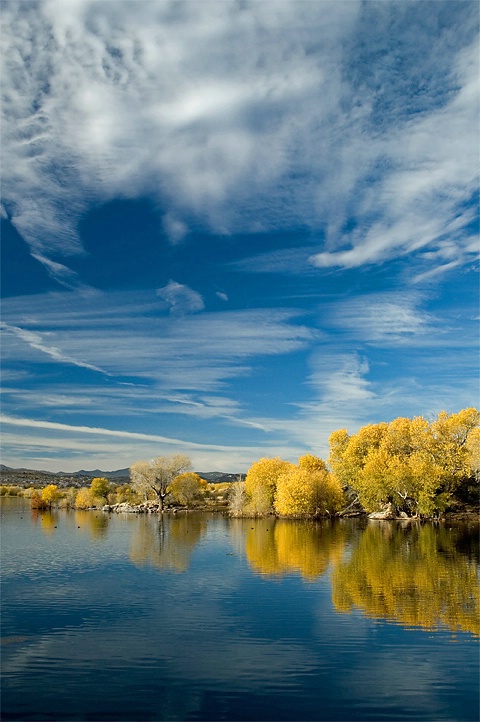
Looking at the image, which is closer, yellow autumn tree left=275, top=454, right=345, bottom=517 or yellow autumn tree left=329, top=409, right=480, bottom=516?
yellow autumn tree left=329, top=409, right=480, bottom=516

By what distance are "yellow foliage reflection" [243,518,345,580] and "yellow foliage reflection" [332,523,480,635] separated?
195cm

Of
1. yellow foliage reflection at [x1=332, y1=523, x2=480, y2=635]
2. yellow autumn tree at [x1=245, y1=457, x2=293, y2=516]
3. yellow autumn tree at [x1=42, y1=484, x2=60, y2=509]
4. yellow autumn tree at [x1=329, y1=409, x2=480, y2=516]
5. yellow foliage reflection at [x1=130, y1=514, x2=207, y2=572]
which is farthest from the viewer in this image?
yellow autumn tree at [x1=42, y1=484, x2=60, y2=509]

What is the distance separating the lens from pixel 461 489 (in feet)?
296

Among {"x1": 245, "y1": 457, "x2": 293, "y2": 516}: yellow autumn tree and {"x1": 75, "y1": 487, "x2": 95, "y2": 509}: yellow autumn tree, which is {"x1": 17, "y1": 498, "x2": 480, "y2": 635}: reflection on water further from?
{"x1": 75, "y1": 487, "x2": 95, "y2": 509}: yellow autumn tree

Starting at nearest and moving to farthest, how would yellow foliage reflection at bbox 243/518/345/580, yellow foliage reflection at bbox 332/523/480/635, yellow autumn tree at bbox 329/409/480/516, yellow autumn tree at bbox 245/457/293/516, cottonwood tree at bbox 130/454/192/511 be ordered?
yellow foliage reflection at bbox 332/523/480/635
yellow foliage reflection at bbox 243/518/345/580
yellow autumn tree at bbox 329/409/480/516
yellow autumn tree at bbox 245/457/293/516
cottonwood tree at bbox 130/454/192/511

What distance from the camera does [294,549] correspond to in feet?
160

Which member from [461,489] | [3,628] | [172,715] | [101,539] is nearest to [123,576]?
[3,628]

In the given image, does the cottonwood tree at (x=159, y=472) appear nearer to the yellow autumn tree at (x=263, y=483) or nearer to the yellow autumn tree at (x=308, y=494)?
the yellow autumn tree at (x=263, y=483)

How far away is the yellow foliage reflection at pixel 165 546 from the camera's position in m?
41.8

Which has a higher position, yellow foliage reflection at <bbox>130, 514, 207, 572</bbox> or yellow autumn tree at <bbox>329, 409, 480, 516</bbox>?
yellow autumn tree at <bbox>329, 409, 480, 516</bbox>

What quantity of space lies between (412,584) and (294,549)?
62.9ft

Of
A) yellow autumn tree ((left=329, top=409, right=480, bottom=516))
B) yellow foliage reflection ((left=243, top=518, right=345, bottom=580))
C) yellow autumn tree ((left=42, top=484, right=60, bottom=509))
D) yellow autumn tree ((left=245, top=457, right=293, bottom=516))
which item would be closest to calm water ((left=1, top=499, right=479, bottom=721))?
yellow foliage reflection ((left=243, top=518, right=345, bottom=580))

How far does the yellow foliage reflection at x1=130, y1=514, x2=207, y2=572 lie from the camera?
137 feet

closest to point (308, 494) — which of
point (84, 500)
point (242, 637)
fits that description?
point (242, 637)
